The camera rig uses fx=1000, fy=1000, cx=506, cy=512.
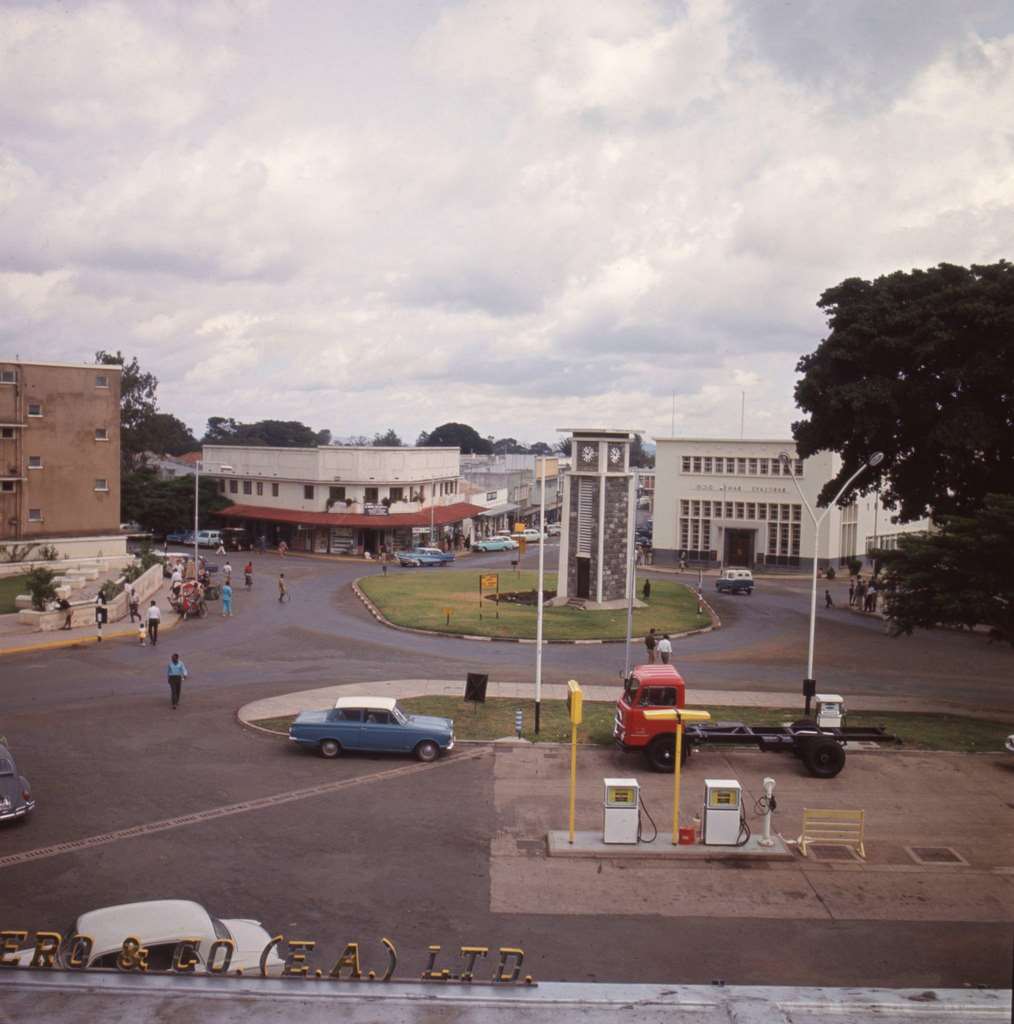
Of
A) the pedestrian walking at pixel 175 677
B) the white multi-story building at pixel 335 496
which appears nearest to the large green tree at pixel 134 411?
the white multi-story building at pixel 335 496

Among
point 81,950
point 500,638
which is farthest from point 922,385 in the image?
point 81,950

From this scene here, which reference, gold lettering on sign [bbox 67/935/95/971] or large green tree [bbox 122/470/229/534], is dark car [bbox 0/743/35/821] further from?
large green tree [bbox 122/470/229/534]

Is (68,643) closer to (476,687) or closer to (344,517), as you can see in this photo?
(476,687)

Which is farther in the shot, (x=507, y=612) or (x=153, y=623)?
(x=507, y=612)

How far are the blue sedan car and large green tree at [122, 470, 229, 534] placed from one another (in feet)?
195

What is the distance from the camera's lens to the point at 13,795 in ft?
56.5

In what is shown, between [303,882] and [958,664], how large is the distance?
94.9 ft

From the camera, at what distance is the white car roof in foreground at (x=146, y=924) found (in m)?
10.8

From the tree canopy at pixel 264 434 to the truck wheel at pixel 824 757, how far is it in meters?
163

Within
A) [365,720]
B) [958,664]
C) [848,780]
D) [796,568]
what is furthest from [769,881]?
[796,568]

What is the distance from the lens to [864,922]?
14.6m

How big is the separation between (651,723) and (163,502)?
63.9 metres

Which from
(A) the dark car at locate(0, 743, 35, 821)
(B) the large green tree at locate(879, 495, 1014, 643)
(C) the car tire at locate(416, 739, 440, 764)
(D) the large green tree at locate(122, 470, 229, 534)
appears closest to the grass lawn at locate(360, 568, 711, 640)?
(B) the large green tree at locate(879, 495, 1014, 643)

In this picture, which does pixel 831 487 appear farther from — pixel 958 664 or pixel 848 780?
pixel 848 780
